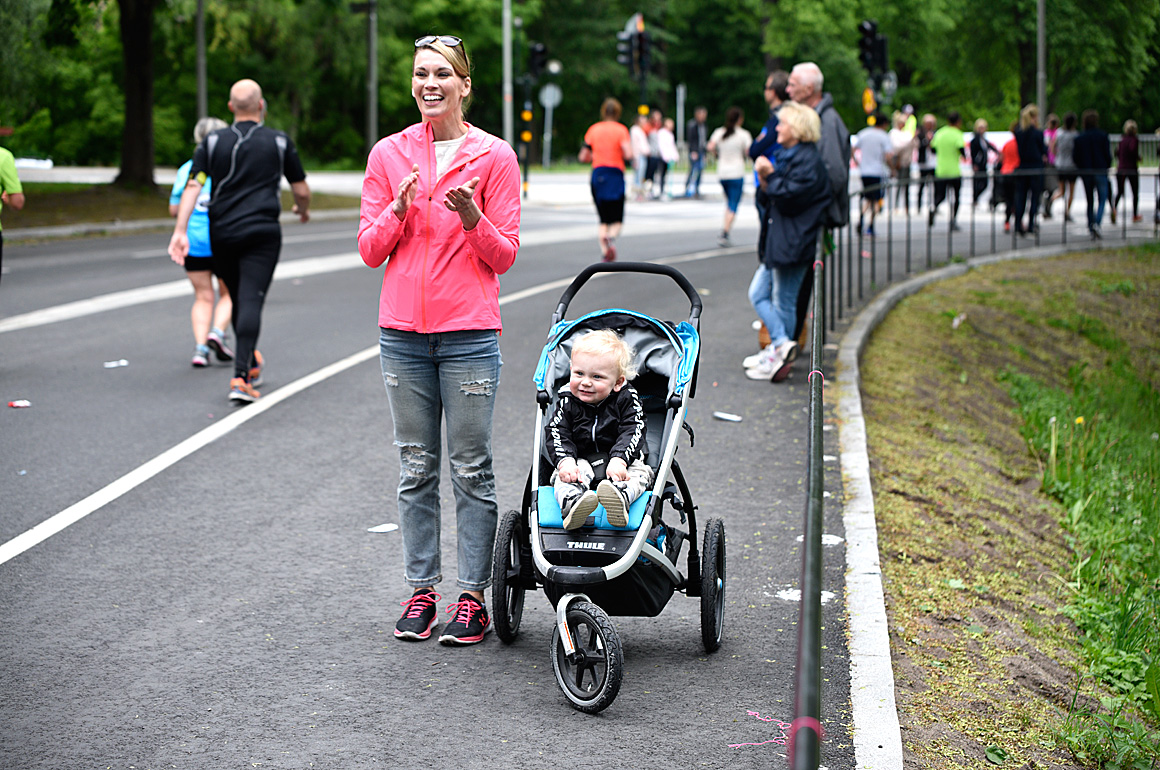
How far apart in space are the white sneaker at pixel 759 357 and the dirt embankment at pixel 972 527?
79 centimetres

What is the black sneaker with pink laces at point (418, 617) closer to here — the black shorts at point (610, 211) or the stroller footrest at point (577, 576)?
the stroller footrest at point (577, 576)

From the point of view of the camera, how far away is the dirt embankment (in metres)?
4.63

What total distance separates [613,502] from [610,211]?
1184 centimetres

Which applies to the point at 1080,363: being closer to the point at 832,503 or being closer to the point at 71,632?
the point at 832,503

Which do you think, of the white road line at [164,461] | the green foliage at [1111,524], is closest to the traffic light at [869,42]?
the green foliage at [1111,524]

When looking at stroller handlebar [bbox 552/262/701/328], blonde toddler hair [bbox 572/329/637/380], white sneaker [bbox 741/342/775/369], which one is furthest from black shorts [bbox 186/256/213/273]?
blonde toddler hair [bbox 572/329/637/380]

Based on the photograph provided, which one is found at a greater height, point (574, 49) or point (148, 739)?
point (574, 49)

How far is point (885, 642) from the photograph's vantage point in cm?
482

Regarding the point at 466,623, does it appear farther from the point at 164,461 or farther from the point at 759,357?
the point at 759,357

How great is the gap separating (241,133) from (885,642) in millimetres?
6084

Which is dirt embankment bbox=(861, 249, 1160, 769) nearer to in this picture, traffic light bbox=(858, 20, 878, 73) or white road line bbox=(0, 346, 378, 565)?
white road line bbox=(0, 346, 378, 565)

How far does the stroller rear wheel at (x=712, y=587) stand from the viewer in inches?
186

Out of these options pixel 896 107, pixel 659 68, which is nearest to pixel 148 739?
pixel 659 68

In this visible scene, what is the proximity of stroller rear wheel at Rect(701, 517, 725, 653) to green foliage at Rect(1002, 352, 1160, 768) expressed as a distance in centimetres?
130
